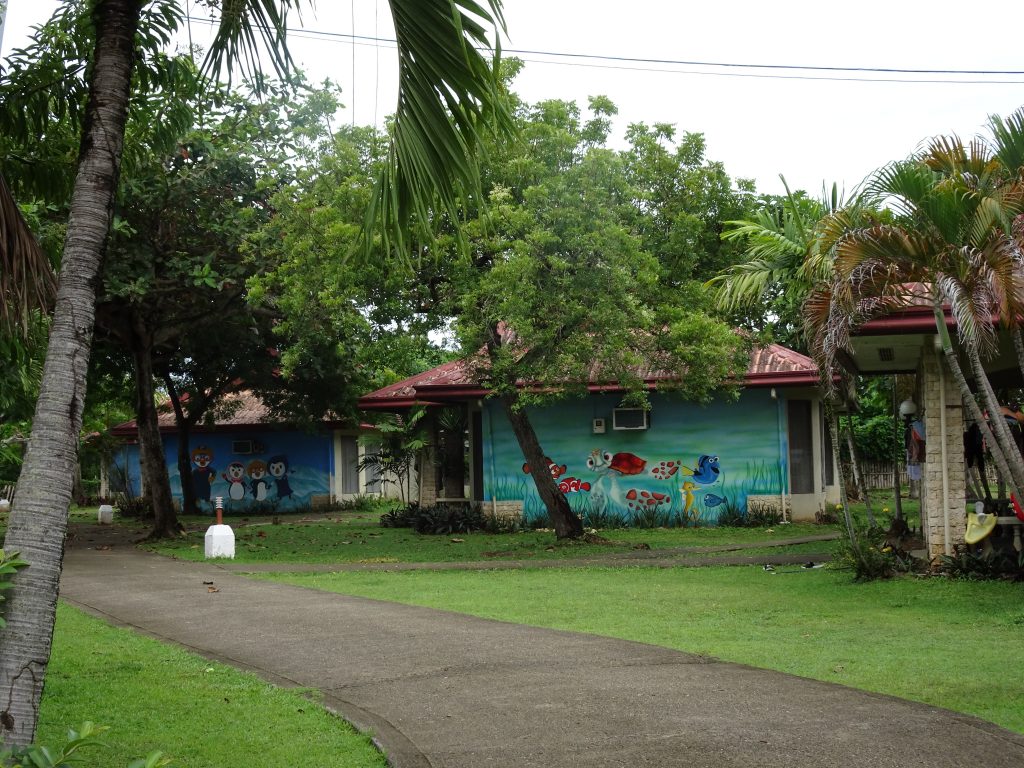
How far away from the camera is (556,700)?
21.6 feet

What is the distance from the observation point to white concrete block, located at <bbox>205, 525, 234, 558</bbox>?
1730cm

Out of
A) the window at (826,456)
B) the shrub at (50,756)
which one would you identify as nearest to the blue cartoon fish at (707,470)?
the window at (826,456)

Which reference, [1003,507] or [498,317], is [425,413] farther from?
[1003,507]

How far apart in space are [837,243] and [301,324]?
30.9 feet

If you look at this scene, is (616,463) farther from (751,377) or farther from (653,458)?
(751,377)

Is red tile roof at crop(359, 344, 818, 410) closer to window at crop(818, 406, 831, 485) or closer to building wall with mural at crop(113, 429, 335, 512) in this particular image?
window at crop(818, 406, 831, 485)

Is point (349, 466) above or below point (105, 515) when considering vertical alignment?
above

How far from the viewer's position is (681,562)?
15.6 meters

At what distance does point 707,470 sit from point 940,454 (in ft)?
31.5

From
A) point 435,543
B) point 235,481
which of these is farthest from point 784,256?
point 235,481

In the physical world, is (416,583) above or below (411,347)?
below

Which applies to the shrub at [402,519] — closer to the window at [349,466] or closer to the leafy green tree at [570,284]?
the leafy green tree at [570,284]

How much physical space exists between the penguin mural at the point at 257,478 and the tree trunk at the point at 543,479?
16.0 m

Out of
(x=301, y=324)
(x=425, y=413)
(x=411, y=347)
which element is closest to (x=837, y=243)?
(x=411, y=347)
